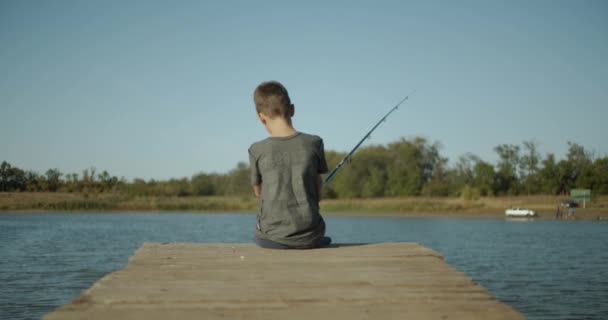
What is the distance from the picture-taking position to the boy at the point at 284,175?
12.3 feet

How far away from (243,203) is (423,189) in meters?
19.2

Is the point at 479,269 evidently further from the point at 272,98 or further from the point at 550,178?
the point at 550,178

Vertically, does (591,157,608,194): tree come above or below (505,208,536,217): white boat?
above

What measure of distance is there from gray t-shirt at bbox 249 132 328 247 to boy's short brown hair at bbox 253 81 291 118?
18cm

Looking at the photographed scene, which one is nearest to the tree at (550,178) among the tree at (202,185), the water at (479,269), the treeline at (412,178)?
the treeline at (412,178)

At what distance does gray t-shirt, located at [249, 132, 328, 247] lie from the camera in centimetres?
376

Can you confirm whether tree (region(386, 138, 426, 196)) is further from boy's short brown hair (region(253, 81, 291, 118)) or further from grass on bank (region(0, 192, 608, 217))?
boy's short brown hair (region(253, 81, 291, 118))

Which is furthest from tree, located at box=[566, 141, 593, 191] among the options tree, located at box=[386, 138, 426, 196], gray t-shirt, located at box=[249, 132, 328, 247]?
gray t-shirt, located at box=[249, 132, 328, 247]

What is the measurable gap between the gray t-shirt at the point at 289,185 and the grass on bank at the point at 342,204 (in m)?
44.6

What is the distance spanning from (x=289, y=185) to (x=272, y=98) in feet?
1.83

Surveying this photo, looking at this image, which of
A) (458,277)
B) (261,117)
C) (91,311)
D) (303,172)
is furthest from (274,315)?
(261,117)

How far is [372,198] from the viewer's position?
6600 cm

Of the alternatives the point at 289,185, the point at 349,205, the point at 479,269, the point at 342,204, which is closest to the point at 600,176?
the point at 349,205

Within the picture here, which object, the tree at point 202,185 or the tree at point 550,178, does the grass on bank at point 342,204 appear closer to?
the tree at point 550,178
